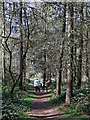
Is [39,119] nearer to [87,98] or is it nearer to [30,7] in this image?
[87,98]

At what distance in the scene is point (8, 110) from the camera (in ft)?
20.0

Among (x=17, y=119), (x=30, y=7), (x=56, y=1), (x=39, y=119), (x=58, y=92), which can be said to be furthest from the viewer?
(x=58, y=92)

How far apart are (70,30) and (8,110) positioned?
5.30 m

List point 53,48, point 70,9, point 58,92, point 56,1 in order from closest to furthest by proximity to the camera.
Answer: point 70,9
point 56,1
point 53,48
point 58,92

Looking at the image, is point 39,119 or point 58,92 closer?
point 39,119

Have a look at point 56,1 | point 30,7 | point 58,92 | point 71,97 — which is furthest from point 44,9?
point 58,92

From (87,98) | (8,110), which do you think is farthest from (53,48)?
(8,110)

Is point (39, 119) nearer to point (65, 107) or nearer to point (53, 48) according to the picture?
point (65, 107)

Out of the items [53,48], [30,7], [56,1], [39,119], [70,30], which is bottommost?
[39,119]

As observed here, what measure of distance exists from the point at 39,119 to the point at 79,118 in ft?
5.88

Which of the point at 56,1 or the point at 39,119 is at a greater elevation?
the point at 56,1

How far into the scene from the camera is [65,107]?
9.01 meters

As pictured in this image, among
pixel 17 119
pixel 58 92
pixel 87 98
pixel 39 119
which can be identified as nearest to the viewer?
pixel 17 119

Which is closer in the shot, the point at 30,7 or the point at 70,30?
the point at 30,7
